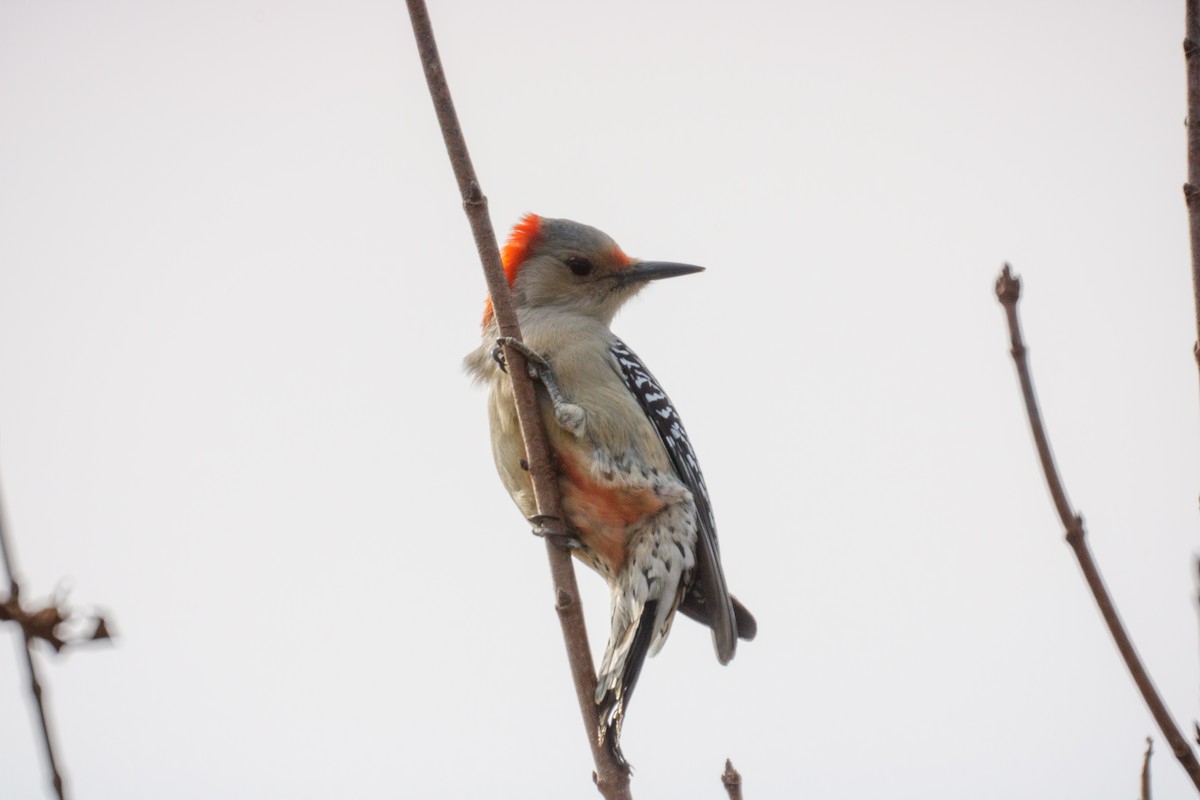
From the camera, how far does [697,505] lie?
22.5ft

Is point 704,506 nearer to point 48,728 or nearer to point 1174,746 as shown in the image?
point 1174,746

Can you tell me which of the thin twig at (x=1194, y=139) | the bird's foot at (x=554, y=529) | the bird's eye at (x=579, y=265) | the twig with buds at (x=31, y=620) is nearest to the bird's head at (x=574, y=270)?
the bird's eye at (x=579, y=265)

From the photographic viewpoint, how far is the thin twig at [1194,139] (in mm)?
2564

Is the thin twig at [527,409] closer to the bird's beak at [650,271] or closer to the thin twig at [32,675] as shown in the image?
the thin twig at [32,675]

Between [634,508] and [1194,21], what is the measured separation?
3.97 metres

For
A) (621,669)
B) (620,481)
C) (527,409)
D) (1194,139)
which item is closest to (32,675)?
(1194,139)

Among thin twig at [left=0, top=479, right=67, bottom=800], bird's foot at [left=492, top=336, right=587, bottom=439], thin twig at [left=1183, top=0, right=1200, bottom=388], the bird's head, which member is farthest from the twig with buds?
the bird's head

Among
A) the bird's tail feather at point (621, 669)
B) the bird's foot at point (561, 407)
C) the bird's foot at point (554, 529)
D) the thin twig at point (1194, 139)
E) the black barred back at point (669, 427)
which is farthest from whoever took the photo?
the black barred back at point (669, 427)

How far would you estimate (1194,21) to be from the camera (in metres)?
2.91

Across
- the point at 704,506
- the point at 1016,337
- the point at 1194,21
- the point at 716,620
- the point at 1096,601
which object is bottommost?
the point at 716,620

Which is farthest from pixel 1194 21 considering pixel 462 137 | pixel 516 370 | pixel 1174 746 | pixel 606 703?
pixel 606 703

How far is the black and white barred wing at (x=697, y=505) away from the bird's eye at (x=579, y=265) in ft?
1.61

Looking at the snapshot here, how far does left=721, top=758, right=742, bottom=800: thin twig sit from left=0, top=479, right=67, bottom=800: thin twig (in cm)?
158

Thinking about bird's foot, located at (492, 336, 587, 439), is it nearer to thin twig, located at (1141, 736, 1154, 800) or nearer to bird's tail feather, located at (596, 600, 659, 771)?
bird's tail feather, located at (596, 600, 659, 771)
